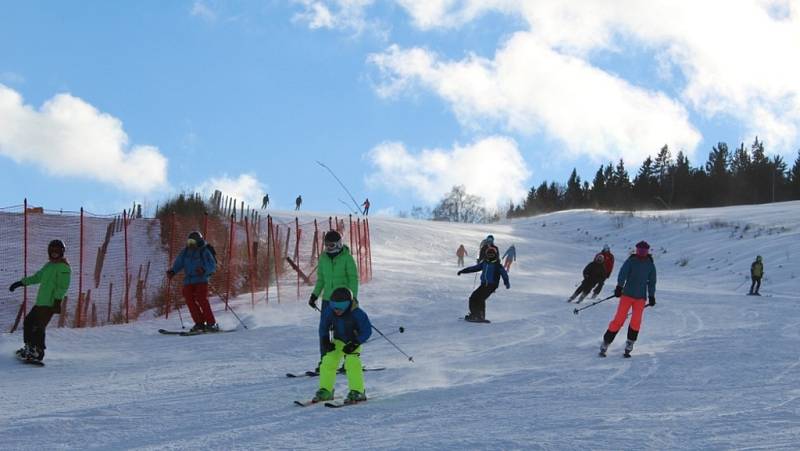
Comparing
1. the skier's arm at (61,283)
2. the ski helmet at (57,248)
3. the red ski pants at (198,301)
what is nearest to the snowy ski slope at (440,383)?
the red ski pants at (198,301)

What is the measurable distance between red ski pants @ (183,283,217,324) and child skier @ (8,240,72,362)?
9.98 feet

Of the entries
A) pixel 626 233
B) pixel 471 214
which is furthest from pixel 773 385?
pixel 471 214

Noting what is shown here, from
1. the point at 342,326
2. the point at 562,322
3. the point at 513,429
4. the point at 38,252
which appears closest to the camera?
the point at 513,429

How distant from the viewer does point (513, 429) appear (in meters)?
6.37

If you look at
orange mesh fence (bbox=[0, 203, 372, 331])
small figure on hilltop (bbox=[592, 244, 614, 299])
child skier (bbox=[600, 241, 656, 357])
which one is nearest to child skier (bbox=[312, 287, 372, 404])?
child skier (bbox=[600, 241, 656, 357])

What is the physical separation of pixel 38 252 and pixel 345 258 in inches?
772

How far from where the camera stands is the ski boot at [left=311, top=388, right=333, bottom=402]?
7.59 metres

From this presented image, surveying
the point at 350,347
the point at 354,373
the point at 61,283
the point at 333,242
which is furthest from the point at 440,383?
the point at 61,283

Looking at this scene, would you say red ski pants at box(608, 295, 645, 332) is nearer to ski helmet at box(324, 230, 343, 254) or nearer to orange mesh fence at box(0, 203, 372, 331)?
ski helmet at box(324, 230, 343, 254)

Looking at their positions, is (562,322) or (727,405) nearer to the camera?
(727,405)

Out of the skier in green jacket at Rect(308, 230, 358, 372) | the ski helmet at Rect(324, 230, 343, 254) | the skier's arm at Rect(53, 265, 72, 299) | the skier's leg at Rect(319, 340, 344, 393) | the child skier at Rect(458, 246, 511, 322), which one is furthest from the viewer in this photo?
the child skier at Rect(458, 246, 511, 322)

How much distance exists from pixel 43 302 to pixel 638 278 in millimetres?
8462

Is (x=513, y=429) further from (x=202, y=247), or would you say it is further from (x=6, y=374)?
(x=202, y=247)

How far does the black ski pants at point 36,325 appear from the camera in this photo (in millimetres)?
10289
